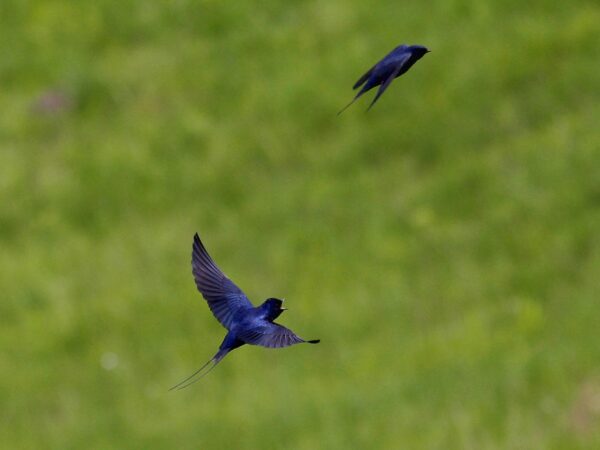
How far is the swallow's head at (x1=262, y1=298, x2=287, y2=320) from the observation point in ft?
19.9

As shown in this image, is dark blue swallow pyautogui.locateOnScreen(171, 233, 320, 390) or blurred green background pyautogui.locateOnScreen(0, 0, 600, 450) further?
blurred green background pyautogui.locateOnScreen(0, 0, 600, 450)

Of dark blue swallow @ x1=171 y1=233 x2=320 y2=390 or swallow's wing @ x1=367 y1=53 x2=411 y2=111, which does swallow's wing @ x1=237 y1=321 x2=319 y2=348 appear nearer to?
dark blue swallow @ x1=171 y1=233 x2=320 y2=390

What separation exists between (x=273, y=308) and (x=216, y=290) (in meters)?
0.57

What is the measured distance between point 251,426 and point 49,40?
12367mm

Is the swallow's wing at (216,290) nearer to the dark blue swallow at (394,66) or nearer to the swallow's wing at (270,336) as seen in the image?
the swallow's wing at (270,336)

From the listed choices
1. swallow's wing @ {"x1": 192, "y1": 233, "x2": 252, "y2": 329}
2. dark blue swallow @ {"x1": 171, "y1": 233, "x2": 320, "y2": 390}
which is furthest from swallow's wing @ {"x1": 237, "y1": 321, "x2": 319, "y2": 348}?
swallow's wing @ {"x1": 192, "y1": 233, "x2": 252, "y2": 329}

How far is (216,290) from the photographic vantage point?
6645 millimetres

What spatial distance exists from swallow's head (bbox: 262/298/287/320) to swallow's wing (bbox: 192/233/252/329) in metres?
0.29

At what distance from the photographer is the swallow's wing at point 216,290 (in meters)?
6.47

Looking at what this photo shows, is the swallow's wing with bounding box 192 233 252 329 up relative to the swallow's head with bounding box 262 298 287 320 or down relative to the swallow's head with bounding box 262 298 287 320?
up

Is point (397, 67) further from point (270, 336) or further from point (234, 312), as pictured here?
point (234, 312)

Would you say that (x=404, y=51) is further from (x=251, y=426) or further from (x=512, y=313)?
(x=512, y=313)

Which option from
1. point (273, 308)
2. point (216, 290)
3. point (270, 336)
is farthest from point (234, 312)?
point (270, 336)

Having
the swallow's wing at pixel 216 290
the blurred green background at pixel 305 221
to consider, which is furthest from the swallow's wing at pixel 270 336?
the blurred green background at pixel 305 221
